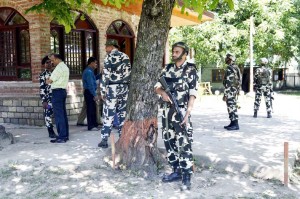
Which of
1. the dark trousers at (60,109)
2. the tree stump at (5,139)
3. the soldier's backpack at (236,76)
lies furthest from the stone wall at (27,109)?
the soldier's backpack at (236,76)

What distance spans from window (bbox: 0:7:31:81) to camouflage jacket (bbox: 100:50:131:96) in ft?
12.4

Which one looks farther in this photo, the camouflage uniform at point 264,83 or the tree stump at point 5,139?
the camouflage uniform at point 264,83

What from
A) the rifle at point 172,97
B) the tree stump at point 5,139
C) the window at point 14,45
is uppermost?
the window at point 14,45

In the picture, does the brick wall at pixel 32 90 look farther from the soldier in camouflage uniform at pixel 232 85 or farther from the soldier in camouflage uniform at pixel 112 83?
the soldier in camouflage uniform at pixel 232 85

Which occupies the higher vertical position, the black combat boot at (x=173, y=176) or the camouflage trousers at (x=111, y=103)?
the camouflage trousers at (x=111, y=103)

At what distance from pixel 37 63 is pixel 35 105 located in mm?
1037

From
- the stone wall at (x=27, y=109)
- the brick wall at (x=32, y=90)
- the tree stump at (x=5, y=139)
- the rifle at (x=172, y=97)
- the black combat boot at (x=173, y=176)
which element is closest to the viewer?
the rifle at (x=172, y=97)

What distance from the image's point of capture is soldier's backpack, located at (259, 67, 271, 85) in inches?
410

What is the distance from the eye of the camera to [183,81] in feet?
15.2

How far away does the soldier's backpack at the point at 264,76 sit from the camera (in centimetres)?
1041

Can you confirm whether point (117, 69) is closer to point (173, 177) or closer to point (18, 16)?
point (173, 177)

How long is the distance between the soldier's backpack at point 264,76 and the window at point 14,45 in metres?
6.37

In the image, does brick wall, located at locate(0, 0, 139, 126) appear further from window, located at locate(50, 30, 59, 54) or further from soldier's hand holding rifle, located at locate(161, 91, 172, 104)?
soldier's hand holding rifle, located at locate(161, 91, 172, 104)

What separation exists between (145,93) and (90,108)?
3076 millimetres
